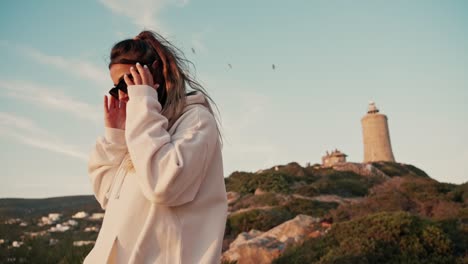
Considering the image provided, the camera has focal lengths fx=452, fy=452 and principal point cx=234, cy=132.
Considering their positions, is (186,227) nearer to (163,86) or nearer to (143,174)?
(143,174)

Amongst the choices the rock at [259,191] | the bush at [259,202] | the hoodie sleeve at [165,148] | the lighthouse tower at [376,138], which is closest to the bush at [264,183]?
the rock at [259,191]

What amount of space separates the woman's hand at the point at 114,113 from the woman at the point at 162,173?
258 mm

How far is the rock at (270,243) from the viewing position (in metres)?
6.79

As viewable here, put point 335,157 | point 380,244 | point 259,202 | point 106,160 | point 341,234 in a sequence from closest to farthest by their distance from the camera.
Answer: point 106,160 → point 380,244 → point 341,234 → point 259,202 → point 335,157

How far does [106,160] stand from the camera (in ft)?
7.10

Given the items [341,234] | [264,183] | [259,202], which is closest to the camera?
[341,234]

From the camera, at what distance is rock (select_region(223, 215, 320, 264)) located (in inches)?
267

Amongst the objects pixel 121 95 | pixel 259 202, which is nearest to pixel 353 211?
pixel 259 202

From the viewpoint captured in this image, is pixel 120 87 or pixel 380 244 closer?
pixel 120 87

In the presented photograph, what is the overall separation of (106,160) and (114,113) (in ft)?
0.78

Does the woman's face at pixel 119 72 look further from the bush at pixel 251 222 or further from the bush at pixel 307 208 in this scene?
the bush at pixel 307 208

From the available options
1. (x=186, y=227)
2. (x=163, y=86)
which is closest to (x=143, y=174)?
(x=186, y=227)

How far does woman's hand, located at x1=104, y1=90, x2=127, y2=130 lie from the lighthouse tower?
52.9 meters

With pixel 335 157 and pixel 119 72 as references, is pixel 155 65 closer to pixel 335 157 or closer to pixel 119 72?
pixel 119 72
